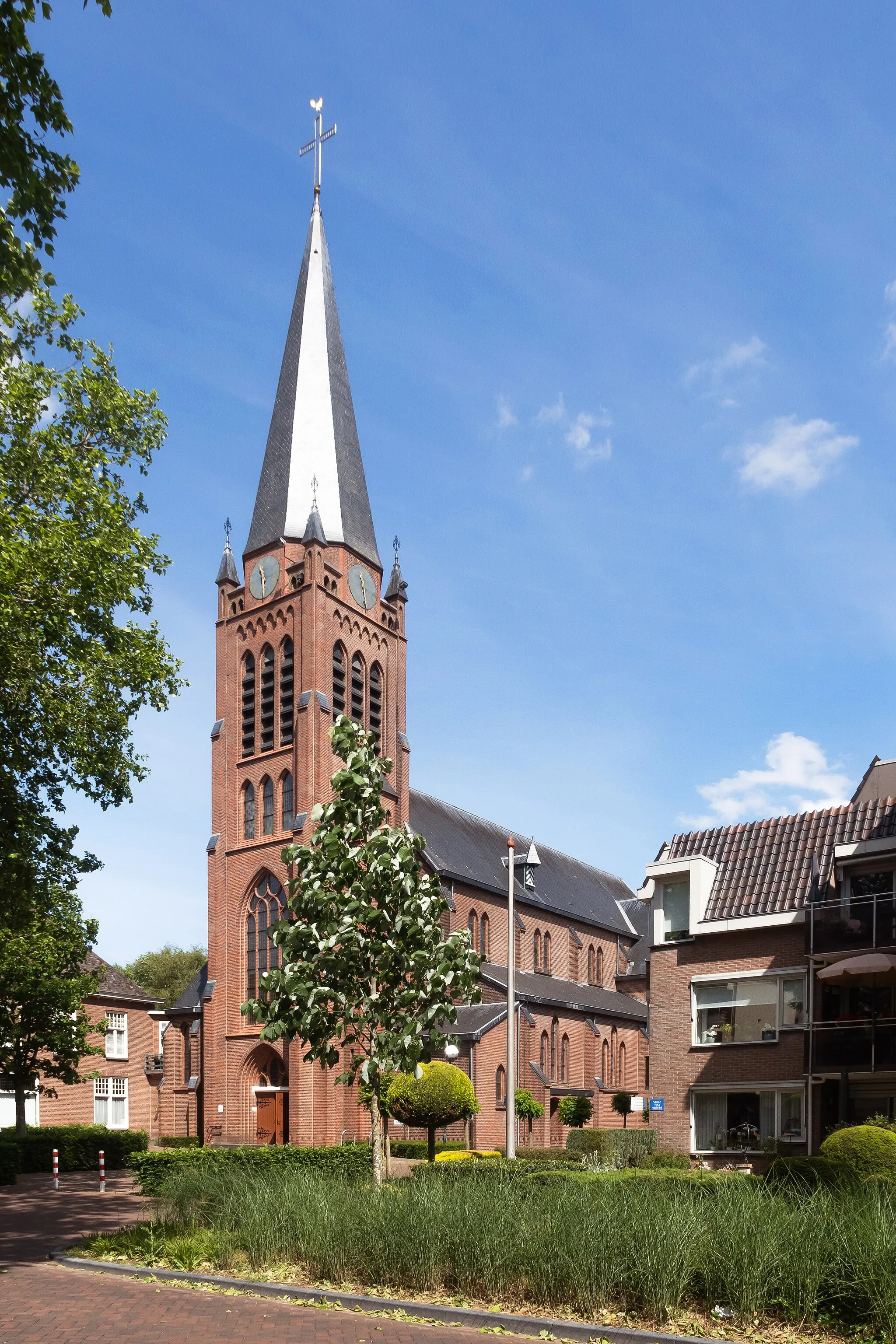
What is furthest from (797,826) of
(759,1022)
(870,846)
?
(759,1022)

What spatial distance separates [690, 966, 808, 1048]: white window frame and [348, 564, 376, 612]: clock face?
74.5ft

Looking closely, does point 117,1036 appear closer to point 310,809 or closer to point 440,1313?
point 310,809

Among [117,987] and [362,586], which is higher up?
[362,586]

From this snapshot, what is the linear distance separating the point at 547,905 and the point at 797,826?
85.0ft

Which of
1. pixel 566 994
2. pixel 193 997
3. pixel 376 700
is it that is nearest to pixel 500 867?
pixel 566 994

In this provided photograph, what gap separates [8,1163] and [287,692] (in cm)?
1776

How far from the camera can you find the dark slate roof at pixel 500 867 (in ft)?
155

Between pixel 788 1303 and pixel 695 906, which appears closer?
pixel 788 1303

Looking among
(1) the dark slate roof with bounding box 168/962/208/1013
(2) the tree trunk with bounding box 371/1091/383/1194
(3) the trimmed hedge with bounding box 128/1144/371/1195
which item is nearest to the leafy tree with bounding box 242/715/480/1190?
(2) the tree trunk with bounding box 371/1091/383/1194

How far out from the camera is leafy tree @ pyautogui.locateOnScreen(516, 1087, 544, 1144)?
40781 mm

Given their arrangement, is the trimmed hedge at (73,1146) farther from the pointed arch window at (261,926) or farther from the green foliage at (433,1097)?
the green foliage at (433,1097)

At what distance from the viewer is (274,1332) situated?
10258mm

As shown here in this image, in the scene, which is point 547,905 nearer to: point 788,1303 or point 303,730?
point 303,730

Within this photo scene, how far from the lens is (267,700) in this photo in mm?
43750
